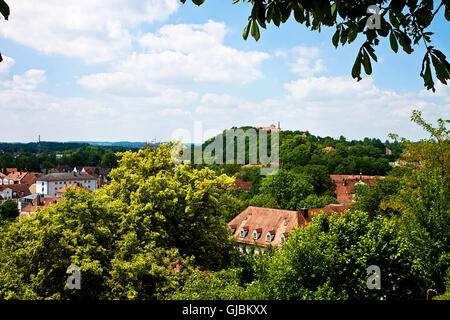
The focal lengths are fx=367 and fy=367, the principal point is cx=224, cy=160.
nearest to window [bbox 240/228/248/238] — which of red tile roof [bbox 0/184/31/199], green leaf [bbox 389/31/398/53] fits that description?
green leaf [bbox 389/31/398/53]

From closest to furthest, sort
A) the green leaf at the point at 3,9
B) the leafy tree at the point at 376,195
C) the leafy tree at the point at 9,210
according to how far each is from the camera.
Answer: the green leaf at the point at 3,9
the leafy tree at the point at 376,195
the leafy tree at the point at 9,210

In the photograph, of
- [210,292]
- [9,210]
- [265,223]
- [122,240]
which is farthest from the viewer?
[9,210]

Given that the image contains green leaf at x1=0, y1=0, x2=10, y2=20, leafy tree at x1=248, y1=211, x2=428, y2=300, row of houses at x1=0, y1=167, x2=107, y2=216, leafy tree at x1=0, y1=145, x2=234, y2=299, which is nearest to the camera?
green leaf at x1=0, y1=0, x2=10, y2=20

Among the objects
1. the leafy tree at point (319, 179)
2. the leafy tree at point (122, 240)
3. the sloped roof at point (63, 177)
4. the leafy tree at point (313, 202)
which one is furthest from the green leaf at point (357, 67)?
the sloped roof at point (63, 177)

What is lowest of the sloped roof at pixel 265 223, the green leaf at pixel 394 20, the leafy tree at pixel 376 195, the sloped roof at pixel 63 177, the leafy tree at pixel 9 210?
the leafy tree at pixel 9 210

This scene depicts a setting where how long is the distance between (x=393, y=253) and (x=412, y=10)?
42.6 ft

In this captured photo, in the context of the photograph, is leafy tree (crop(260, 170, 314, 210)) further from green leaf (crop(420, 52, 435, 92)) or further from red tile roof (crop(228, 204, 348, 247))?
green leaf (crop(420, 52, 435, 92))

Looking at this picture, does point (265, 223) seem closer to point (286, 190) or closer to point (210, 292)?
point (286, 190)

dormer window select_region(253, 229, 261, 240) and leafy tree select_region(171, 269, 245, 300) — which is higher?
leafy tree select_region(171, 269, 245, 300)

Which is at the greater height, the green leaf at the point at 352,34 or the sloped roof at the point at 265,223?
the green leaf at the point at 352,34

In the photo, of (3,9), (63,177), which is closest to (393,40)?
(3,9)

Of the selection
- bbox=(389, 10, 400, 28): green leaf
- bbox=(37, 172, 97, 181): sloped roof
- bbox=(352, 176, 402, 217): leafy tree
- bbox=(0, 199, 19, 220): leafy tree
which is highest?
bbox=(389, 10, 400, 28): green leaf

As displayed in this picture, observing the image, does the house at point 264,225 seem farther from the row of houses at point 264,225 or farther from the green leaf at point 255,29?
the green leaf at point 255,29

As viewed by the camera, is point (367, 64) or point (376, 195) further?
point (376, 195)
